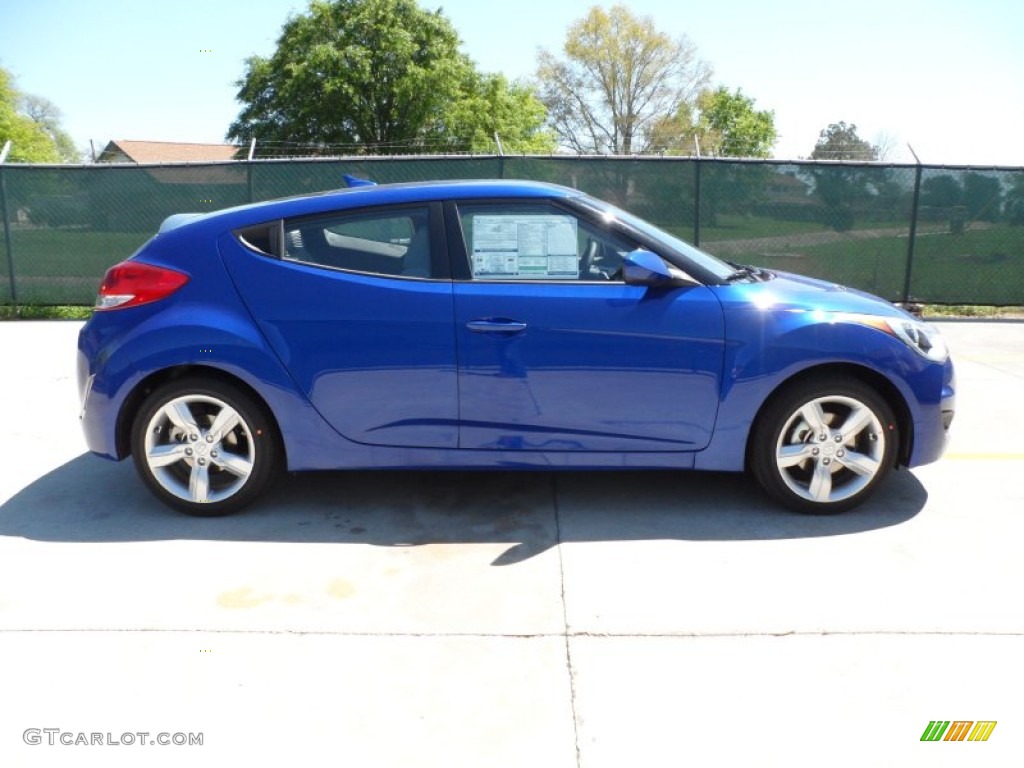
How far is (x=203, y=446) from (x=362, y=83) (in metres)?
38.3

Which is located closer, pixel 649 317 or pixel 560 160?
pixel 649 317

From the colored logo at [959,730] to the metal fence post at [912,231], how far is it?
9229 mm

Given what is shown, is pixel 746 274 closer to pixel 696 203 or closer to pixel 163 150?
pixel 696 203

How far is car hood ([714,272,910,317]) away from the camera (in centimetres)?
403

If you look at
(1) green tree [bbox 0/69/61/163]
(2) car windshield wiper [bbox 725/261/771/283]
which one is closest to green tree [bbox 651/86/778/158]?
(1) green tree [bbox 0/69/61/163]

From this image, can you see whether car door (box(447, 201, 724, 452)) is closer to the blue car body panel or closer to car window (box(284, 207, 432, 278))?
the blue car body panel

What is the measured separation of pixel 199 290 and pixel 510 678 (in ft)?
7.76

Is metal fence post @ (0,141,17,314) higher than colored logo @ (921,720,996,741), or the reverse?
metal fence post @ (0,141,17,314)

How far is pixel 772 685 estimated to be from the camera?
2.78 m

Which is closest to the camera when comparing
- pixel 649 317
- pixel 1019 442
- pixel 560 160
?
pixel 649 317

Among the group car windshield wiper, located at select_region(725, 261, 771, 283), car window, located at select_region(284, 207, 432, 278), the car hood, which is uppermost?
car window, located at select_region(284, 207, 432, 278)

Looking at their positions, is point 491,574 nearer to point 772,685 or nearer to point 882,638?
point 772,685

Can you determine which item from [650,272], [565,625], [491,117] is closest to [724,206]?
[650,272]

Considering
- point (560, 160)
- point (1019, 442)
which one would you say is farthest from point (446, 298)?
point (560, 160)
